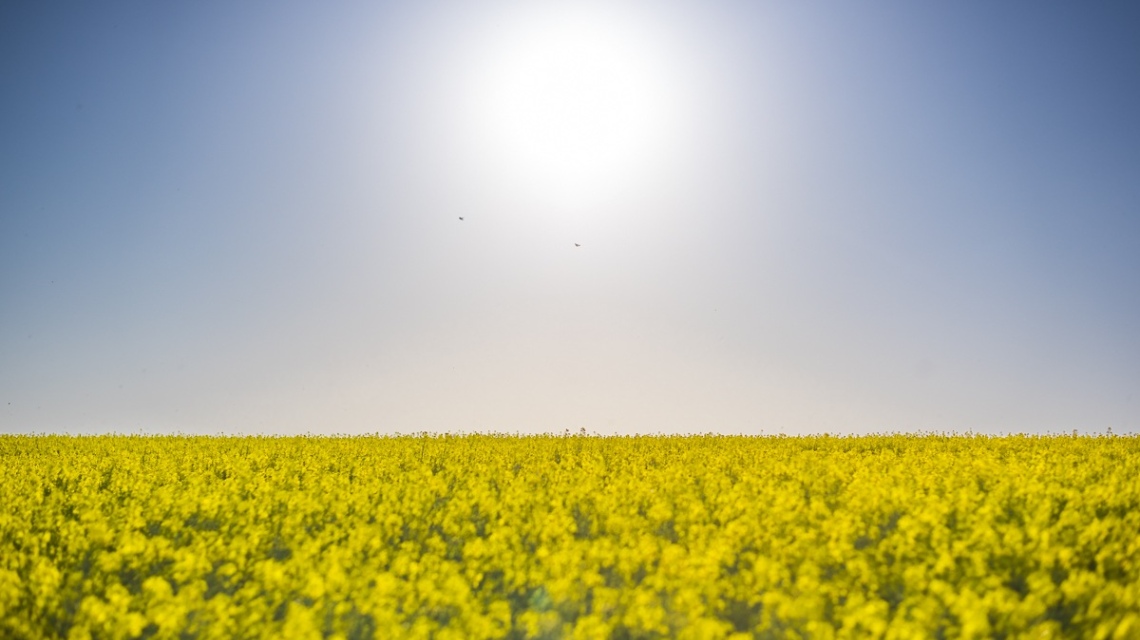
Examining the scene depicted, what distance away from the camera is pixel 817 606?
6.80m

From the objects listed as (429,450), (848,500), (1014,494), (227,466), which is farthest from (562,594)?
(429,450)

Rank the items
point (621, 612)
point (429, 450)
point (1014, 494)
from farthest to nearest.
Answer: point (429, 450) → point (1014, 494) → point (621, 612)

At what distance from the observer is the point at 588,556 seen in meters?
8.41

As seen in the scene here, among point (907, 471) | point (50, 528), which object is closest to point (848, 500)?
point (907, 471)

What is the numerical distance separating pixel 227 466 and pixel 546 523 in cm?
1415

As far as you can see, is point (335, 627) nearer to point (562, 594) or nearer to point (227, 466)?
point (562, 594)

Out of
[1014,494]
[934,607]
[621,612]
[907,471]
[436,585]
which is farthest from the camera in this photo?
[907,471]

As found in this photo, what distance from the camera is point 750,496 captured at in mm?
11953

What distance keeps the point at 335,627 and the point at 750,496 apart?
7.21 metres

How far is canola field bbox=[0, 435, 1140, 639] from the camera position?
22.2ft

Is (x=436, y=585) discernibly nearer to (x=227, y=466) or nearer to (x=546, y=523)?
(x=546, y=523)

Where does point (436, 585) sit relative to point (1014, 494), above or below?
below

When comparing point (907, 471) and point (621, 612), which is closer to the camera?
point (621, 612)

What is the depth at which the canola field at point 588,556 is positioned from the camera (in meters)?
6.77
